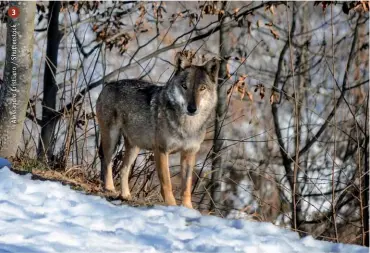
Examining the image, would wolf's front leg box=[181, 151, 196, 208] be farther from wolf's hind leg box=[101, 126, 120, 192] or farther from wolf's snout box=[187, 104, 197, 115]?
wolf's hind leg box=[101, 126, 120, 192]

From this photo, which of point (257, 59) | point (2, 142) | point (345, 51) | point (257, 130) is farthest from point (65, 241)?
point (257, 59)

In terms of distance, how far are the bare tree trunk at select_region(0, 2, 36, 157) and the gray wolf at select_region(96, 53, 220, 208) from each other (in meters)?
1.05

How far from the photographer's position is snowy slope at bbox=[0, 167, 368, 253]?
4453mm

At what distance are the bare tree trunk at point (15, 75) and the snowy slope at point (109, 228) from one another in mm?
1467

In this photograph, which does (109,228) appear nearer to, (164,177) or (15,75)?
(164,177)

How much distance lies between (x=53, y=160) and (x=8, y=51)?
1507 mm

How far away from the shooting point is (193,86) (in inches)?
265

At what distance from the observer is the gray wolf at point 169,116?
6.73m

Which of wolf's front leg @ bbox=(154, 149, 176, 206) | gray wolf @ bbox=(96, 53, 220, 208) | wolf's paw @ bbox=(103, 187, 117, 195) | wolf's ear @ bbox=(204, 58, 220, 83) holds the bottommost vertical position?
wolf's paw @ bbox=(103, 187, 117, 195)

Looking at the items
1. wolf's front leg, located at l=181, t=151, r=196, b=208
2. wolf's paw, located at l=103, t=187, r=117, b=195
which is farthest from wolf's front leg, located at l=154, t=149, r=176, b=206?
wolf's paw, located at l=103, t=187, r=117, b=195

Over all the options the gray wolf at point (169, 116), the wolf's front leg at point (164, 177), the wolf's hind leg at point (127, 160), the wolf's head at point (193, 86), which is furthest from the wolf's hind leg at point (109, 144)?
the wolf's head at point (193, 86)

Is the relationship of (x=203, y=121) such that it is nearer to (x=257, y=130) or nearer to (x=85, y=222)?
(x=85, y=222)

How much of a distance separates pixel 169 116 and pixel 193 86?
1.39 ft

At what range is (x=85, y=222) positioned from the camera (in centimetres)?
493
